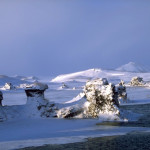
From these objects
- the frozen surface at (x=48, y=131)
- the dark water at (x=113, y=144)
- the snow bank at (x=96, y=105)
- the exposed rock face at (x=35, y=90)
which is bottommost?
the dark water at (x=113, y=144)

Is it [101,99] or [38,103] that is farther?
[38,103]

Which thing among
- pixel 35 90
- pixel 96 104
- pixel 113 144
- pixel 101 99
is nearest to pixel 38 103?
pixel 35 90

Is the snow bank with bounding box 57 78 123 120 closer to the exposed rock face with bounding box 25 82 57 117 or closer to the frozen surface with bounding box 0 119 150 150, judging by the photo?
the exposed rock face with bounding box 25 82 57 117

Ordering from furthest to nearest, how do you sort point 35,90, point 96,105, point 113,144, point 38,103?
1. point 35,90
2. point 38,103
3. point 96,105
4. point 113,144

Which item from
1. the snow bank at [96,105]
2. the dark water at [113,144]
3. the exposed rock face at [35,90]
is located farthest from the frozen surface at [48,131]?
the exposed rock face at [35,90]

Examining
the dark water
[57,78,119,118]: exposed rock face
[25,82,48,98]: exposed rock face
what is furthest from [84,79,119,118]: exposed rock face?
the dark water

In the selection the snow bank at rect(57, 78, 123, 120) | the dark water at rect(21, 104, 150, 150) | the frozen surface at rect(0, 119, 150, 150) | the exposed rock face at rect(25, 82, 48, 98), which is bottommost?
the dark water at rect(21, 104, 150, 150)

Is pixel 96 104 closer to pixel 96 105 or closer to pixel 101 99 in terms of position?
pixel 96 105

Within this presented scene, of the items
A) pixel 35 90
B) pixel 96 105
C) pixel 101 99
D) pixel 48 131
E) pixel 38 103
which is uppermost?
pixel 35 90

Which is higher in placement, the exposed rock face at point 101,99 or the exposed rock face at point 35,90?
the exposed rock face at point 35,90

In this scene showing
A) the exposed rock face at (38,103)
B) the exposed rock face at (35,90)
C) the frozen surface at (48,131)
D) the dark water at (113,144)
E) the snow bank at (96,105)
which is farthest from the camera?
→ the exposed rock face at (35,90)

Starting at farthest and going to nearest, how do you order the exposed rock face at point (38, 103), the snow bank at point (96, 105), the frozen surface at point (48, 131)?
the exposed rock face at point (38, 103), the snow bank at point (96, 105), the frozen surface at point (48, 131)

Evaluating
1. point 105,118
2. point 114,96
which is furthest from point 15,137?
point 114,96

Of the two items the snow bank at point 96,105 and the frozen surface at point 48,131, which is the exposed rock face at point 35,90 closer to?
the snow bank at point 96,105
